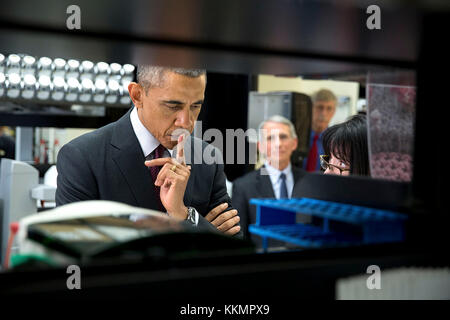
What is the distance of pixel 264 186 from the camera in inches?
53.8

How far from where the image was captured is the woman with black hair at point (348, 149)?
0.93 m

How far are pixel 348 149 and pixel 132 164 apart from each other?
0.49m

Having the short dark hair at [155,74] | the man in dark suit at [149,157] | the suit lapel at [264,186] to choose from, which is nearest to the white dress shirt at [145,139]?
the man in dark suit at [149,157]

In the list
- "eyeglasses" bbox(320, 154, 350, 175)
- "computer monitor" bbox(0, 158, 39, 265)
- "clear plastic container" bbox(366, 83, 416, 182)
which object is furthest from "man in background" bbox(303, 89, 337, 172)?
"computer monitor" bbox(0, 158, 39, 265)

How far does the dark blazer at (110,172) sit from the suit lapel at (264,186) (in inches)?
6.2

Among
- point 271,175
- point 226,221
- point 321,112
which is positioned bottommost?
point 226,221

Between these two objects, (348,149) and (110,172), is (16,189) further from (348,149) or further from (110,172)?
(348,149)

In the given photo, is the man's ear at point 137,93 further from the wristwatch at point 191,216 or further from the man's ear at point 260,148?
the man's ear at point 260,148

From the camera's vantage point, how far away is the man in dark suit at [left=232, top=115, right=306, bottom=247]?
1214 millimetres

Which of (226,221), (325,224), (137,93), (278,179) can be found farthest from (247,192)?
(325,224)

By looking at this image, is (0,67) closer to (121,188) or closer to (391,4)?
(121,188)

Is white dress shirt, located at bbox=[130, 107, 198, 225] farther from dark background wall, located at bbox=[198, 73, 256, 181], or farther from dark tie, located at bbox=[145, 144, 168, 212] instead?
dark background wall, located at bbox=[198, 73, 256, 181]

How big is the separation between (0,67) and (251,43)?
4.48 ft

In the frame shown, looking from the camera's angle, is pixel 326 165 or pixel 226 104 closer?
pixel 326 165
